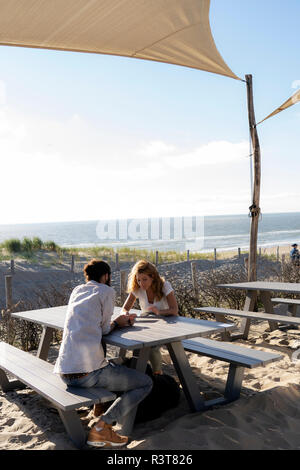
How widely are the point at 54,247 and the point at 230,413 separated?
26.7 meters

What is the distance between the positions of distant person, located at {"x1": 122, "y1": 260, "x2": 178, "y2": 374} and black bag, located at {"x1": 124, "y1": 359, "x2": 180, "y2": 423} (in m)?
0.48

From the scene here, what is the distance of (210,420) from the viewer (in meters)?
3.13

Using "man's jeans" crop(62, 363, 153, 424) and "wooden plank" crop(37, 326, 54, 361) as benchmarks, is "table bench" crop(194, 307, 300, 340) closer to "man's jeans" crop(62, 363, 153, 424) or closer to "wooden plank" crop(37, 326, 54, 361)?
"wooden plank" crop(37, 326, 54, 361)

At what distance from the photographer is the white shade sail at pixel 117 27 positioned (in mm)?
4332

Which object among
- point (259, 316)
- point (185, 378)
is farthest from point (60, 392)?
point (259, 316)

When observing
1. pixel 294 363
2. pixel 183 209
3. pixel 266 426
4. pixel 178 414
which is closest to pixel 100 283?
pixel 178 414

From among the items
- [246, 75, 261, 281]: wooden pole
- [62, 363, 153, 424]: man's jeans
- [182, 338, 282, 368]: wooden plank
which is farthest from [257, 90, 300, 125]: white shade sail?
[62, 363, 153, 424]: man's jeans

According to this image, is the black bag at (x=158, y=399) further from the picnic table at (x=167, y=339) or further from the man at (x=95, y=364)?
the man at (x=95, y=364)

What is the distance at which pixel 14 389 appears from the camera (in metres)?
4.18

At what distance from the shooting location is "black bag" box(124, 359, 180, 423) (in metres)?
3.29

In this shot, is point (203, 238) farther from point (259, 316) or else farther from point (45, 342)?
point (45, 342)

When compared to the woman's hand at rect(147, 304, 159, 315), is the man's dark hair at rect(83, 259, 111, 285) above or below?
above

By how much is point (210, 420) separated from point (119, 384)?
2.38ft
